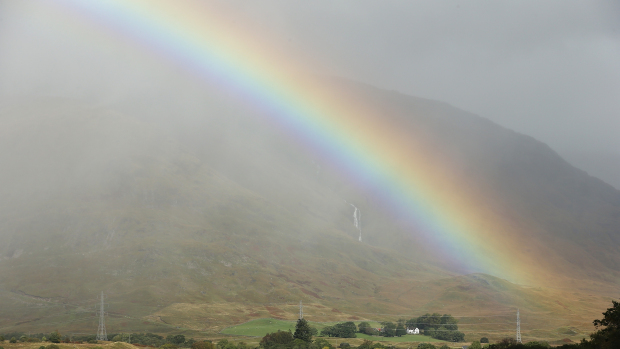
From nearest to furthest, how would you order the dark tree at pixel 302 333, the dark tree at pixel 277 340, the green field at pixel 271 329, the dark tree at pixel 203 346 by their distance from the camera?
the dark tree at pixel 203 346 < the dark tree at pixel 277 340 < the dark tree at pixel 302 333 < the green field at pixel 271 329

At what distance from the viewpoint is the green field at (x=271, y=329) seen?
147625mm

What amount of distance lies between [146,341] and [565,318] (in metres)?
162

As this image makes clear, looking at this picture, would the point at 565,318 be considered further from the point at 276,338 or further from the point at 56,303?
the point at 56,303

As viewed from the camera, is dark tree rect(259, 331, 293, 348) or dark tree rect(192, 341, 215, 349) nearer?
dark tree rect(192, 341, 215, 349)

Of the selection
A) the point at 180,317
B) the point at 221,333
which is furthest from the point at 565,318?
the point at 180,317

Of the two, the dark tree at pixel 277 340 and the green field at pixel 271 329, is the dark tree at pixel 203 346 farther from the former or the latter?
the green field at pixel 271 329

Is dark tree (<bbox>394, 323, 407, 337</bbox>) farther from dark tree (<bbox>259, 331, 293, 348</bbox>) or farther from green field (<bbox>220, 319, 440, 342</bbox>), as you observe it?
dark tree (<bbox>259, 331, 293, 348</bbox>)

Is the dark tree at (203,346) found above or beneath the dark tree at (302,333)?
beneath

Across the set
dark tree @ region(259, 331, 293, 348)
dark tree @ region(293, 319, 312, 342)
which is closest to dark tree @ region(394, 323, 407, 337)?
dark tree @ region(293, 319, 312, 342)

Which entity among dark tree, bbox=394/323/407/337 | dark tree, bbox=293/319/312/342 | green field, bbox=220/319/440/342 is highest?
dark tree, bbox=293/319/312/342

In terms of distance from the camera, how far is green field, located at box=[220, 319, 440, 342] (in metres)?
148

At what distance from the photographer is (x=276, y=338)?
12006 cm

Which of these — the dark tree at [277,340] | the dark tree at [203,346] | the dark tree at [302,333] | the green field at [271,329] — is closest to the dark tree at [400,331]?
the green field at [271,329]

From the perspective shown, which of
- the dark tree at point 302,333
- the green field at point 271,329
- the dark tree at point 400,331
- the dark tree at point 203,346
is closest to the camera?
the dark tree at point 203,346
